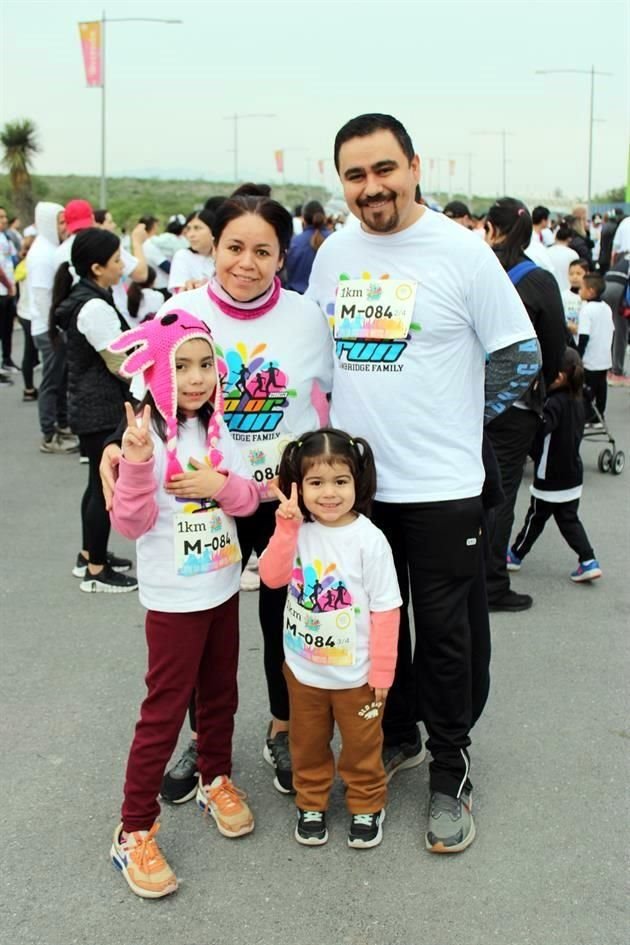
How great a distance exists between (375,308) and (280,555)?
77 cm

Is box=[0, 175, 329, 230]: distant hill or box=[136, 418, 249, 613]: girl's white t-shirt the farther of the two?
box=[0, 175, 329, 230]: distant hill

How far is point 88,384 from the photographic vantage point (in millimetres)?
5203

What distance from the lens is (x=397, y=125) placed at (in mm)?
2793

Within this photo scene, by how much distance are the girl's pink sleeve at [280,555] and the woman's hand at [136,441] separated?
0.44 metres

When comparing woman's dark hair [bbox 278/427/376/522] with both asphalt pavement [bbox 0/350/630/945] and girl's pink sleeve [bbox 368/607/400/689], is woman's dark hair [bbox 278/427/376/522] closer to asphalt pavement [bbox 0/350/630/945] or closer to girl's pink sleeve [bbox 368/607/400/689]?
girl's pink sleeve [bbox 368/607/400/689]

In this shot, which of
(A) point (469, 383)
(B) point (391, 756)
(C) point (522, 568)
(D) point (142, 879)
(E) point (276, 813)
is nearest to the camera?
(D) point (142, 879)

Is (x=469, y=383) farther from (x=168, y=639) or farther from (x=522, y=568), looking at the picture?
(x=522, y=568)

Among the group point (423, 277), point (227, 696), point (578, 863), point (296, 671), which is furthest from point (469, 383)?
point (578, 863)

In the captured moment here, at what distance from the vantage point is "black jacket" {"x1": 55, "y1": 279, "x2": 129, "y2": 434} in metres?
5.20

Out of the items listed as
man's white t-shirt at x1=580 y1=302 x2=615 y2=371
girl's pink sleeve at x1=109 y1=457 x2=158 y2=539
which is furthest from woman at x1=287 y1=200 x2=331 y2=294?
girl's pink sleeve at x1=109 y1=457 x2=158 y2=539

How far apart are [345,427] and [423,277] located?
51 centimetres

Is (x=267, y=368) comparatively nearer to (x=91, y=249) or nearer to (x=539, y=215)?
(x=91, y=249)

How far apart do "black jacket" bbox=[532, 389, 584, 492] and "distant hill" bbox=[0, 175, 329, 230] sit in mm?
42772

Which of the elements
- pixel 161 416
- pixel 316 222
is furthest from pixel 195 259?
pixel 161 416
